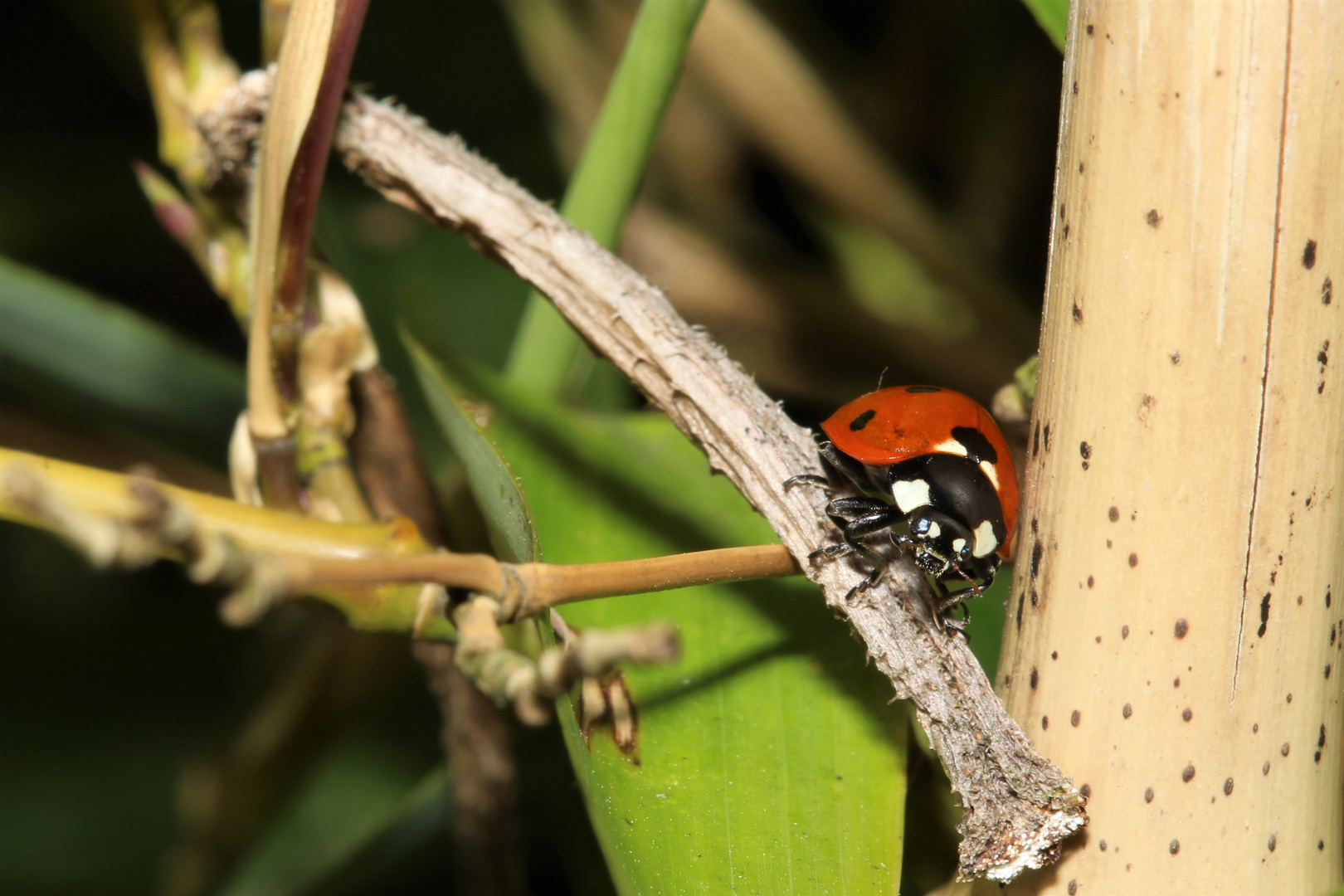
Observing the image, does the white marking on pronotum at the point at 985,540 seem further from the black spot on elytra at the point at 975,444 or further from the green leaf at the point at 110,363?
the green leaf at the point at 110,363

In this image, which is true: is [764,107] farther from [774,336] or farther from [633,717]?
[633,717]

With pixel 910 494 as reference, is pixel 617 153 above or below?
above

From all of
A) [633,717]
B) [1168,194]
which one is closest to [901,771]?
[633,717]

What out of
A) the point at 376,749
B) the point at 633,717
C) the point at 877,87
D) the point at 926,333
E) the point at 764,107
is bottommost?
the point at 376,749

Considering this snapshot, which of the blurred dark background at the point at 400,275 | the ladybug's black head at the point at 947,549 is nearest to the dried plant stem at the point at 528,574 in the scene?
the ladybug's black head at the point at 947,549

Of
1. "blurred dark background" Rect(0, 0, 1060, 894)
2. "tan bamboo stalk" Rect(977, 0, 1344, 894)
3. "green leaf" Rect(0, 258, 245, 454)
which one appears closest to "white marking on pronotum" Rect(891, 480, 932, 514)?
"tan bamboo stalk" Rect(977, 0, 1344, 894)

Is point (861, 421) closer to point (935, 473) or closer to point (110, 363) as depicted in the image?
point (935, 473)

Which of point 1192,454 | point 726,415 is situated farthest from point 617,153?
point 1192,454
